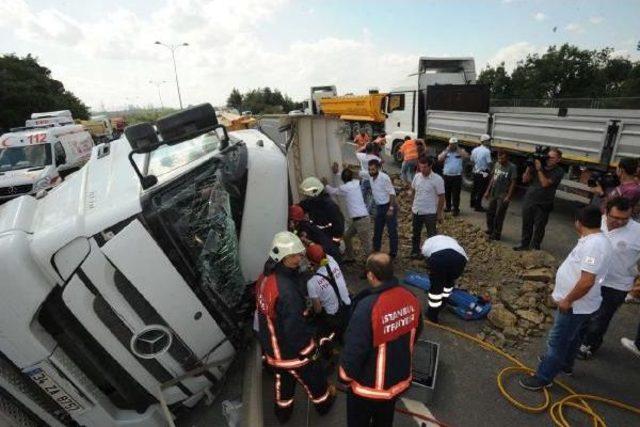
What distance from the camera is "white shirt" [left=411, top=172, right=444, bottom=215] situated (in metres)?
5.15

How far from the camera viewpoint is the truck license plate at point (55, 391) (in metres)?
2.15

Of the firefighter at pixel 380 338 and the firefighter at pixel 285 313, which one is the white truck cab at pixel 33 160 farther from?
the firefighter at pixel 380 338

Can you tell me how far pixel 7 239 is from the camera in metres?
2.02

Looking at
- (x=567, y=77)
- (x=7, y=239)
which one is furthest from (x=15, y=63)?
(x=567, y=77)

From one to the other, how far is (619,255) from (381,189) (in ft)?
8.96

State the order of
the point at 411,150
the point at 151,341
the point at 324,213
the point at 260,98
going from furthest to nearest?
the point at 260,98 < the point at 411,150 < the point at 324,213 < the point at 151,341

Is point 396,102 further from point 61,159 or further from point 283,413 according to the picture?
point 283,413

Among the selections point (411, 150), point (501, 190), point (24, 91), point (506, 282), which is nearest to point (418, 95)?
point (411, 150)

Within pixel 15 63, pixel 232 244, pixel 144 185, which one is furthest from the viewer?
pixel 15 63

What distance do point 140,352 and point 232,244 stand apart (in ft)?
3.02

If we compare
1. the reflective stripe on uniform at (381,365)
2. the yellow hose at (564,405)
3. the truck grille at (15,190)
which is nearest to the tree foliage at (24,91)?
the truck grille at (15,190)

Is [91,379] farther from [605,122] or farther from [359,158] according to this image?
[605,122]

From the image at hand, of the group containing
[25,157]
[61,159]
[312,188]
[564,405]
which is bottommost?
[564,405]

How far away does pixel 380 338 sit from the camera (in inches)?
80.6
